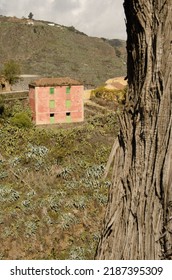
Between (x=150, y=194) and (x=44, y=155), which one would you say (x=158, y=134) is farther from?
(x=44, y=155)

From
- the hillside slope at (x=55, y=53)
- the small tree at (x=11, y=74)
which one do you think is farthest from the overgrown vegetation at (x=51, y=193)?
the hillside slope at (x=55, y=53)

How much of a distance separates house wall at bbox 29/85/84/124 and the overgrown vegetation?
197 inches

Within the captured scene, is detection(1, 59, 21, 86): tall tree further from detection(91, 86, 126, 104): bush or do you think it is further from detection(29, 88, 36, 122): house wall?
detection(91, 86, 126, 104): bush

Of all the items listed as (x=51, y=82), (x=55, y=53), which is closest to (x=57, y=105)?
(x=51, y=82)

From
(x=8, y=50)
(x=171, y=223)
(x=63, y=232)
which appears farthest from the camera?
(x=8, y=50)

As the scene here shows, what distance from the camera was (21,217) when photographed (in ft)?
30.7

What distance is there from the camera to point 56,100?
1933 centimetres

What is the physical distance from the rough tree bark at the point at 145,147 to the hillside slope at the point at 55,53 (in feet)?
125

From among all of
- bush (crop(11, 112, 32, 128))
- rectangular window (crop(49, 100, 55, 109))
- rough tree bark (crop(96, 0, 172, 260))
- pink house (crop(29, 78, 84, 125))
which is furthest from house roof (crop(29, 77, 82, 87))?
rough tree bark (crop(96, 0, 172, 260))

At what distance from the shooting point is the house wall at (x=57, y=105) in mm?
18875

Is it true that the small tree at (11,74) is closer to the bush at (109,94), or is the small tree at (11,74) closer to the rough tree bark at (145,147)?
the bush at (109,94)

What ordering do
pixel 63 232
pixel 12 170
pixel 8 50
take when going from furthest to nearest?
pixel 8 50 < pixel 12 170 < pixel 63 232
